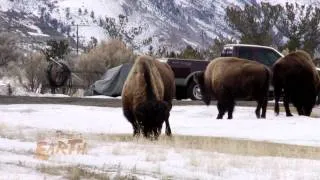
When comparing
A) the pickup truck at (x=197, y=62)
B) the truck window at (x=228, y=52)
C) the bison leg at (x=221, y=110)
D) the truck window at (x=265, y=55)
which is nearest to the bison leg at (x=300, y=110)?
the bison leg at (x=221, y=110)

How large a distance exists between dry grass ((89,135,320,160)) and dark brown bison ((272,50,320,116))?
18.9ft

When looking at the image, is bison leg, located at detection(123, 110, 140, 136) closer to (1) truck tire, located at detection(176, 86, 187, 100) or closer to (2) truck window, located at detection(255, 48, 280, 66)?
(2) truck window, located at detection(255, 48, 280, 66)

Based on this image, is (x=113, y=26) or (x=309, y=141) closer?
(x=309, y=141)

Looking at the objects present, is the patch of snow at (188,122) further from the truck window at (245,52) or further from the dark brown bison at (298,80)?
the truck window at (245,52)

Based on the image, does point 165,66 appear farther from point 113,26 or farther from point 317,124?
point 113,26

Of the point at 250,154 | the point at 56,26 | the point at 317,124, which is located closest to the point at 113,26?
the point at 317,124

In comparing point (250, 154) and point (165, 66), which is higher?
point (165, 66)

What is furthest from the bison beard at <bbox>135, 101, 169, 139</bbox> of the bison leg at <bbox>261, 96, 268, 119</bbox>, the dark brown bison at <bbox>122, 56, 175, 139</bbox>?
the bison leg at <bbox>261, 96, 268, 119</bbox>

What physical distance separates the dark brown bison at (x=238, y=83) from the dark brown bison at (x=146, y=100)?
431cm

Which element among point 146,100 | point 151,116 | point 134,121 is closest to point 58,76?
point 134,121

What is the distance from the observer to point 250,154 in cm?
1121

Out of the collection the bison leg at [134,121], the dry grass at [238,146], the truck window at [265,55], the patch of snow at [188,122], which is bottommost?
the patch of snow at [188,122]

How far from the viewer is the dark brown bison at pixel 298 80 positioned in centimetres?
1933

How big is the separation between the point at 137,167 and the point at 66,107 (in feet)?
42.6
